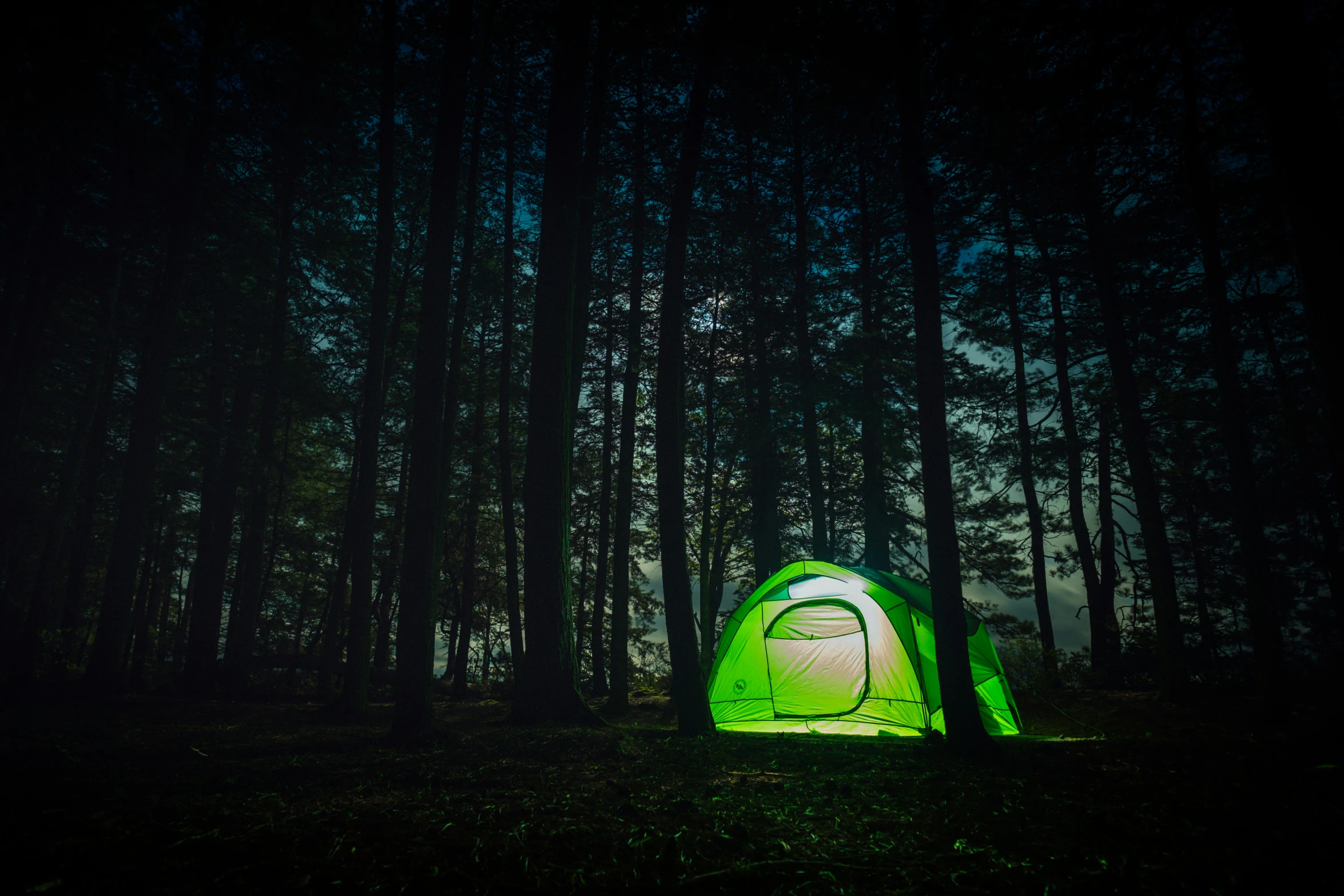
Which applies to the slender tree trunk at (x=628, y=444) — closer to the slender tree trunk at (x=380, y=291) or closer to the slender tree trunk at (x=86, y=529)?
the slender tree trunk at (x=380, y=291)

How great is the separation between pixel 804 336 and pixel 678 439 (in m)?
5.78

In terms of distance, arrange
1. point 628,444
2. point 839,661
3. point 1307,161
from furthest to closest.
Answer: point 628,444, point 839,661, point 1307,161

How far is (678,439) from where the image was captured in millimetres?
8516

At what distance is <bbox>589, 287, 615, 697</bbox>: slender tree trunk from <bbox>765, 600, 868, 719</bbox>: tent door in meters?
4.69

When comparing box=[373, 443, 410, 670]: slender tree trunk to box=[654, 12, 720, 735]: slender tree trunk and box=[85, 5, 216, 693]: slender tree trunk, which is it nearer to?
box=[85, 5, 216, 693]: slender tree trunk

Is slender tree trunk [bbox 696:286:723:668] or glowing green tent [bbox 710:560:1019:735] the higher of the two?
slender tree trunk [bbox 696:286:723:668]

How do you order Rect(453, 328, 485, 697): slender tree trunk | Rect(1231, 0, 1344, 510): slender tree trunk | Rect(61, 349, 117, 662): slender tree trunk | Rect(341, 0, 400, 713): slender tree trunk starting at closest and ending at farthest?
Rect(1231, 0, 1344, 510): slender tree trunk → Rect(341, 0, 400, 713): slender tree trunk → Rect(61, 349, 117, 662): slender tree trunk → Rect(453, 328, 485, 697): slender tree trunk

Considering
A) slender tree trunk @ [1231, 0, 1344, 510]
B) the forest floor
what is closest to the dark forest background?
slender tree trunk @ [1231, 0, 1344, 510]

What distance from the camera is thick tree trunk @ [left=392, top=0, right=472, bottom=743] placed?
23.7 feet

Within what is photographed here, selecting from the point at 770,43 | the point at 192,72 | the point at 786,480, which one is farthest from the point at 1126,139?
the point at 192,72

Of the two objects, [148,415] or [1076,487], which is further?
[1076,487]

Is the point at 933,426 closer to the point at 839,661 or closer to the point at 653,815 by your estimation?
the point at 653,815

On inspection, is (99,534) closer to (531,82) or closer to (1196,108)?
(531,82)

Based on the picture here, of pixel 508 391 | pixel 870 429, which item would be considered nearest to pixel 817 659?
pixel 870 429
